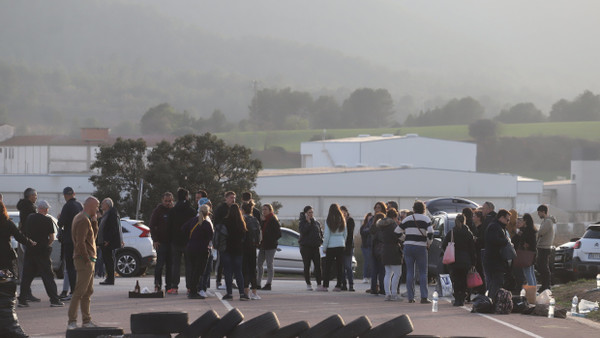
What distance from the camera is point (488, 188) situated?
8100 centimetres

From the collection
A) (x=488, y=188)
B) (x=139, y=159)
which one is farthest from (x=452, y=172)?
→ (x=139, y=159)

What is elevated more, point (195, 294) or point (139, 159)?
point (139, 159)

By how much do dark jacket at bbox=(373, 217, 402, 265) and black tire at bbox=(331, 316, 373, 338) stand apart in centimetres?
706

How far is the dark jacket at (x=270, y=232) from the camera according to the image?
20.3 metres

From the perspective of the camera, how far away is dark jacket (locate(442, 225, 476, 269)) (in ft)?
59.4

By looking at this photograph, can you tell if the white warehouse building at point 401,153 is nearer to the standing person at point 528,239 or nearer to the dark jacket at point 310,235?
the dark jacket at point 310,235

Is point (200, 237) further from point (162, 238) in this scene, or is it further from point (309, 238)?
point (309, 238)

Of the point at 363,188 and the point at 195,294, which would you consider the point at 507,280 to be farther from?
the point at 363,188

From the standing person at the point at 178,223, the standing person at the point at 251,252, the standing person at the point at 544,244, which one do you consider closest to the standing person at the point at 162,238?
the standing person at the point at 178,223

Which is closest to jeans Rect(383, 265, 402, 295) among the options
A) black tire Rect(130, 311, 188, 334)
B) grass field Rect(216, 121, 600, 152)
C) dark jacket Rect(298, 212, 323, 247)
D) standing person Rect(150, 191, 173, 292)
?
dark jacket Rect(298, 212, 323, 247)

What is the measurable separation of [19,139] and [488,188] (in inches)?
2371

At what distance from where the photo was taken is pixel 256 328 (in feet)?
38.8

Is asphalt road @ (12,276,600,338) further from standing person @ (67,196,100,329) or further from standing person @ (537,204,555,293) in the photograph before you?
standing person @ (537,204,555,293)

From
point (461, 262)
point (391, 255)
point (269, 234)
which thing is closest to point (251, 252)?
point (269, 234)
